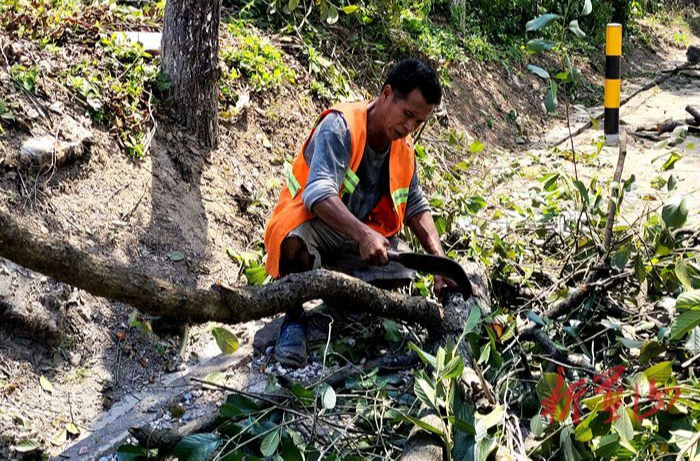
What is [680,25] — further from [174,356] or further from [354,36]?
[174,356]

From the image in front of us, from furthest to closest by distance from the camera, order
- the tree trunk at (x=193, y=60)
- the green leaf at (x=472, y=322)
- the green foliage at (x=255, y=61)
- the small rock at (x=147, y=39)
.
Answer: the green foliage at (x=255, y=61) → the small rock at (x=147, y=39) → the tree trunk at (x=193, y=60) → the green leaf at (x=472, y=322)

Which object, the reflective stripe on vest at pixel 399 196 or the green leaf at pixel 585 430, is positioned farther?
the reflective stripe on vest at pixel 399 196

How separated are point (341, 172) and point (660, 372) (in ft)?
5.18

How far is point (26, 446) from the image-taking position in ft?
9.29

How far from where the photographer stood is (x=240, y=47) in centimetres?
576

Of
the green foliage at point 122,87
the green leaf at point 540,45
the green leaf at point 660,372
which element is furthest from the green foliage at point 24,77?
the green leaf at point 660,372

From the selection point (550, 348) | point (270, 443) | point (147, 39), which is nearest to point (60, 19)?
point (147, 39)

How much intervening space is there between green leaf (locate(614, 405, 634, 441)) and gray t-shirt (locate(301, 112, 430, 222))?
58.1 inches

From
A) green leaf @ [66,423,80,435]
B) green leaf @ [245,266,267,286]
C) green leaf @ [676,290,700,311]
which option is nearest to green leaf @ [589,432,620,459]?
green leaf @ [676,290,700,311]

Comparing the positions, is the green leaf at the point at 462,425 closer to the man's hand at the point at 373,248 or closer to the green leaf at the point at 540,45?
the man's hand at the point at 373,248

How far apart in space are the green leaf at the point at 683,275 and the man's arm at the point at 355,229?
4.09 feet

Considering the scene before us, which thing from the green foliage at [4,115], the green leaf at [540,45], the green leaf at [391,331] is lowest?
the green leaf at [391,331]

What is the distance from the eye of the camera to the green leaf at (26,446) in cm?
282

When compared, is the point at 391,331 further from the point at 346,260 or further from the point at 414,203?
the point at 414,203
